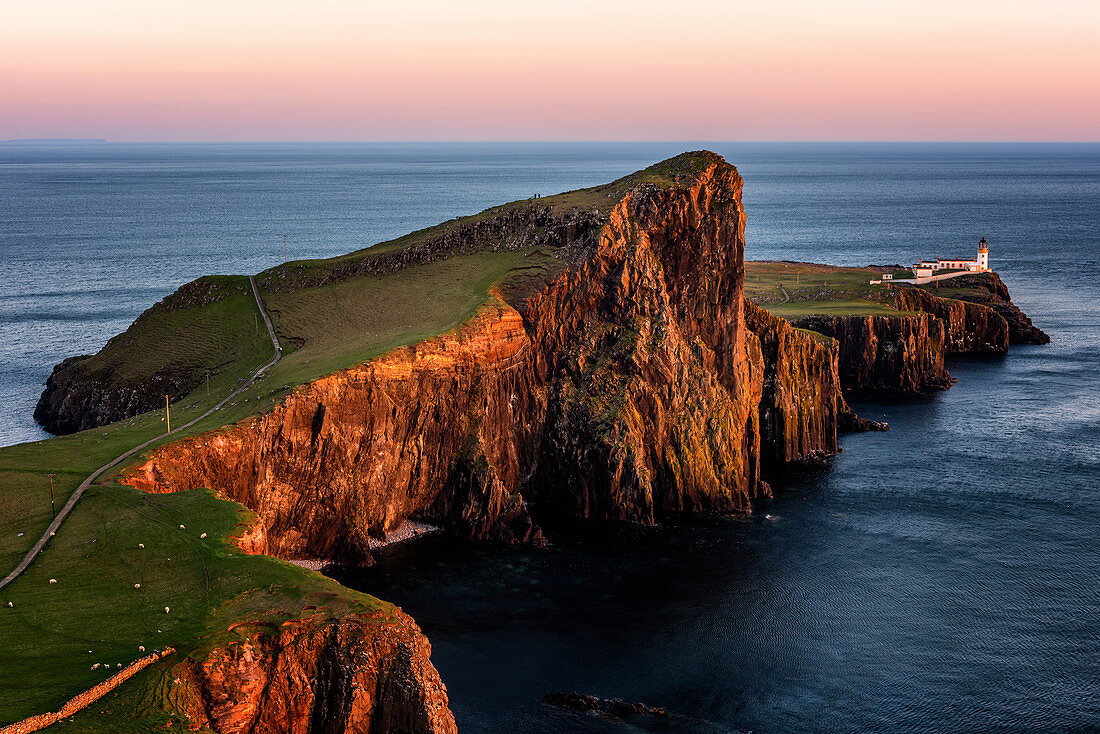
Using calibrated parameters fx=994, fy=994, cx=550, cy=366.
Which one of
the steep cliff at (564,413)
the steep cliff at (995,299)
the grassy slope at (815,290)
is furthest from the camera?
the steep cliff at (995,299)

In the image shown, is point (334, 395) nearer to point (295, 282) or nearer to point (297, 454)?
point (297, 454)

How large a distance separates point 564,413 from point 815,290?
256ft

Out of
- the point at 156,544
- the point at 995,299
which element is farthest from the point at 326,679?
the point at 995,299

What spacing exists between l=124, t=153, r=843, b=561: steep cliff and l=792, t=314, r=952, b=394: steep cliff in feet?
98.4

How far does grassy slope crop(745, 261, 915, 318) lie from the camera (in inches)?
5192

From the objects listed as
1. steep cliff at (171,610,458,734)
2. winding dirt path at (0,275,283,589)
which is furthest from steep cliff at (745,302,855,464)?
steep cliff at (171,610,458,734)

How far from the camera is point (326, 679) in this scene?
4306 centimetres

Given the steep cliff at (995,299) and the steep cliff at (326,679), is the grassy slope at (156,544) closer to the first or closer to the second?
the steep cliff at (326,679)

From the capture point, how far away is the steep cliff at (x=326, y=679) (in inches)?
1631

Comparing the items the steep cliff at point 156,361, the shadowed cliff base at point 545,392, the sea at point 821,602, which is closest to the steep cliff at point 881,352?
the shadowed cliff base at point 545,392

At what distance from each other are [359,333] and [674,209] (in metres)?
30.0

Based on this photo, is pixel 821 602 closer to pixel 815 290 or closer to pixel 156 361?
pixel 156 361

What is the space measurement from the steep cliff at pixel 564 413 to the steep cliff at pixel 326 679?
75.5 ft

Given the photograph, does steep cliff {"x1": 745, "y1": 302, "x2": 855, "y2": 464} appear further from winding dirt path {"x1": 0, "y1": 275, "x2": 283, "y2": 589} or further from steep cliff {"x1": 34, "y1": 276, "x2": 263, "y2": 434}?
steep cliff {"x1": 34, "y1": 276, "x2": 263, "y2": 434}
